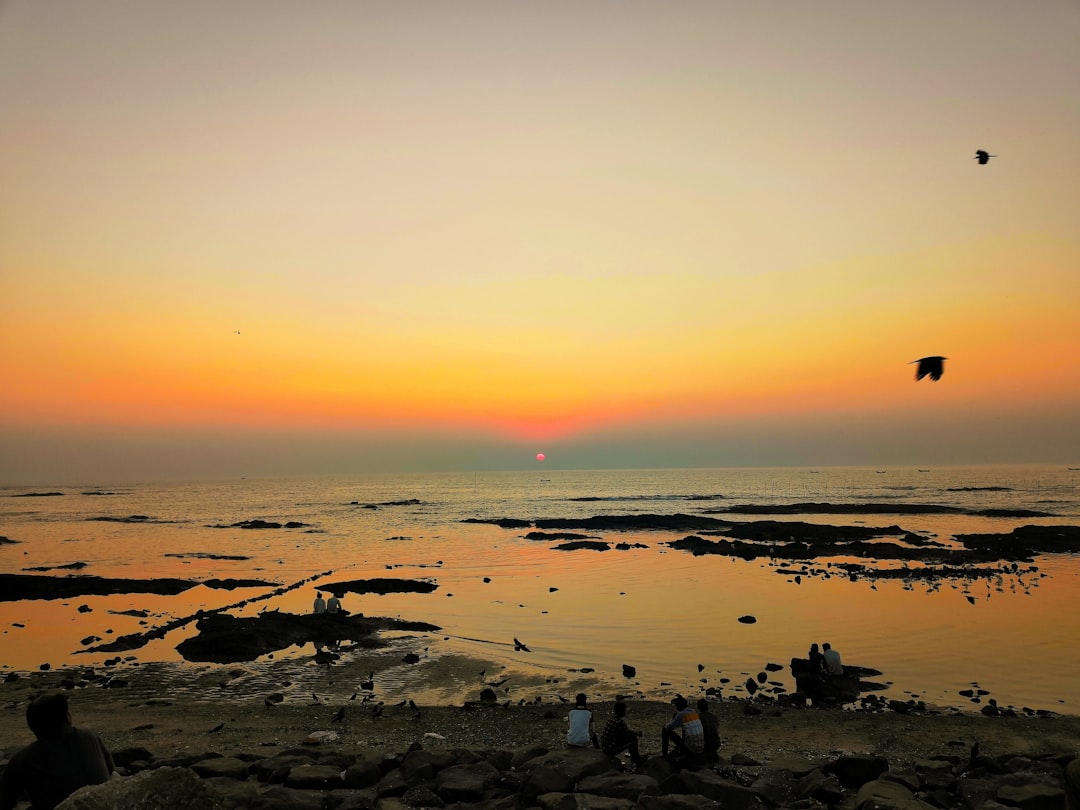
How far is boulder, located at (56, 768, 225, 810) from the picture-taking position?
22.5ft

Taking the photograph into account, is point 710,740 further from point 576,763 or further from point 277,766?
point 277,766

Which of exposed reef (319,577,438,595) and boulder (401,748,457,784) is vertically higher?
boulder (401,748,457,784)

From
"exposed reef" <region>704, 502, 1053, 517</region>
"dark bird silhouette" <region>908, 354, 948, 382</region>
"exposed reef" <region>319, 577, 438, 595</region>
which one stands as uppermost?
"dark bird silhouette" <region>908, 354, 948, 382</region>

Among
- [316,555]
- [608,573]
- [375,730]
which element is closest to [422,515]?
[316,555]

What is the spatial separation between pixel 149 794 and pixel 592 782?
6715 millimetres

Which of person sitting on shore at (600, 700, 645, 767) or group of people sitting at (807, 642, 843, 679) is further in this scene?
group of people sitting at (807, 642, 843, 679)

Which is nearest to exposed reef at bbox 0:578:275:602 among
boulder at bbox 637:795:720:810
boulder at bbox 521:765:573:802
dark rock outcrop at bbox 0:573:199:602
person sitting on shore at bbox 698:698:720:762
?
dark rock outcrop at bbox 0:573:199:602

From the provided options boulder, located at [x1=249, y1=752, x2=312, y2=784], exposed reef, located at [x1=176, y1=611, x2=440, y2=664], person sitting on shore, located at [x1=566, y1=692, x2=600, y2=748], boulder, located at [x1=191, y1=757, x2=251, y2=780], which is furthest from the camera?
exposed reef, located at [x1=176, y1=611, x2=440, y2=664]

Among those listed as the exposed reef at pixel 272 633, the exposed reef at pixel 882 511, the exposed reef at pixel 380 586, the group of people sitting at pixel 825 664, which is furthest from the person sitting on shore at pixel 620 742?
the exposed reef at pixel 882 511

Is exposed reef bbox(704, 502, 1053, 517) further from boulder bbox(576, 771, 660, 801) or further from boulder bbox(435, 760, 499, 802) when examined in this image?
boulder bbox(435, 760, 499, 802)

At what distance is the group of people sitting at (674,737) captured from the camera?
41.7 feet

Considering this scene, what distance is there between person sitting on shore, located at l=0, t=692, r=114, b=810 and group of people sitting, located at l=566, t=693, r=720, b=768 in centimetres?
827

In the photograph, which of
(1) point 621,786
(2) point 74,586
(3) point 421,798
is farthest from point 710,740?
(2) point 74,586

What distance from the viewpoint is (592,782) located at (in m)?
11.3
